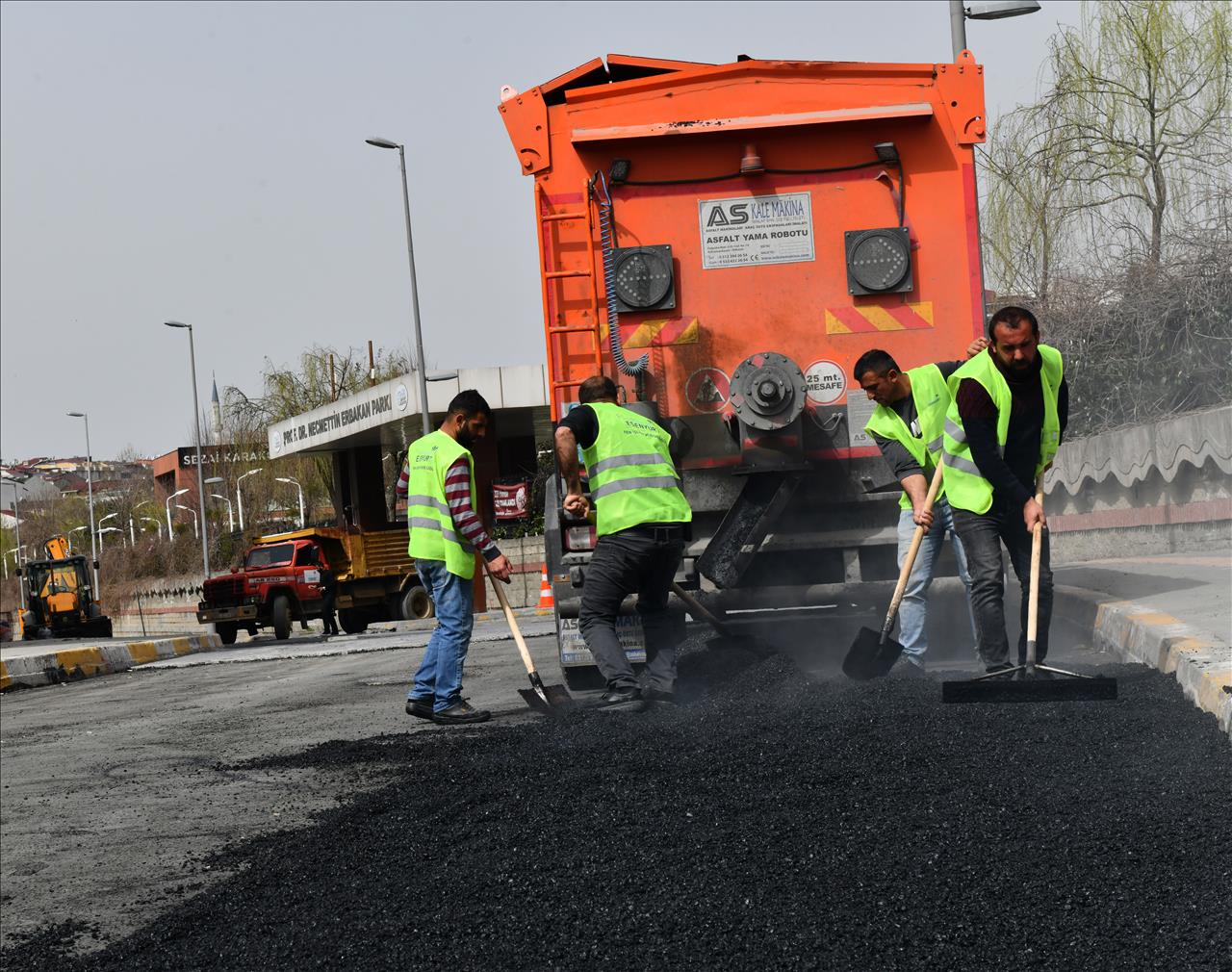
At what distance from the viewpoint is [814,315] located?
7680 millimetres

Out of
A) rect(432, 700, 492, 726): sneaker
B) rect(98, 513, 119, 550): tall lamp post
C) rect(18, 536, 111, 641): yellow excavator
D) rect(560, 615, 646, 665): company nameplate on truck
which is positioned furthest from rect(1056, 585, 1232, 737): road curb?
rect(98, 513, 119, 550): tall lamp post

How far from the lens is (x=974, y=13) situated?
1352 centimetres

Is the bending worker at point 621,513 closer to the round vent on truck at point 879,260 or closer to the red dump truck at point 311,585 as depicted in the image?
the round vent on truck at point 879,260

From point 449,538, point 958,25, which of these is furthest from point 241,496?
point 449,538

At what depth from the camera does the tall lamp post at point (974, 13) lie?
1316 cm

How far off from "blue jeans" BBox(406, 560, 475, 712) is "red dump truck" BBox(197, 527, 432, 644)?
1768 centimetres

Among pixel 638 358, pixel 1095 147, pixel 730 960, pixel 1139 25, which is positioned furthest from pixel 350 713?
pixel 1139 25

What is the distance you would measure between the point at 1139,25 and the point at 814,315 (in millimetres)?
9403

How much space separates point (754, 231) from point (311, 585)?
18685 mm

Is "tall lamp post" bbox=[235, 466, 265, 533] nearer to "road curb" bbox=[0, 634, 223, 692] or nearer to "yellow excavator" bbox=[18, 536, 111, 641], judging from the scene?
"yellow excavator" bbox=[18, 536, 111, 641]

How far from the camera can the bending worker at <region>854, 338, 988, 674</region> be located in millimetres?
6766

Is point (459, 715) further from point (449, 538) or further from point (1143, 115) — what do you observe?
point (1143, 115)

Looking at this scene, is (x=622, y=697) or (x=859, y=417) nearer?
(x=622, y=697)

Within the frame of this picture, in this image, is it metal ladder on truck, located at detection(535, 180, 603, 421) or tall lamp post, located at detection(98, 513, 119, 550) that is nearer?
metal ladder on truck, located at detection(535, 180, 603, 421)
